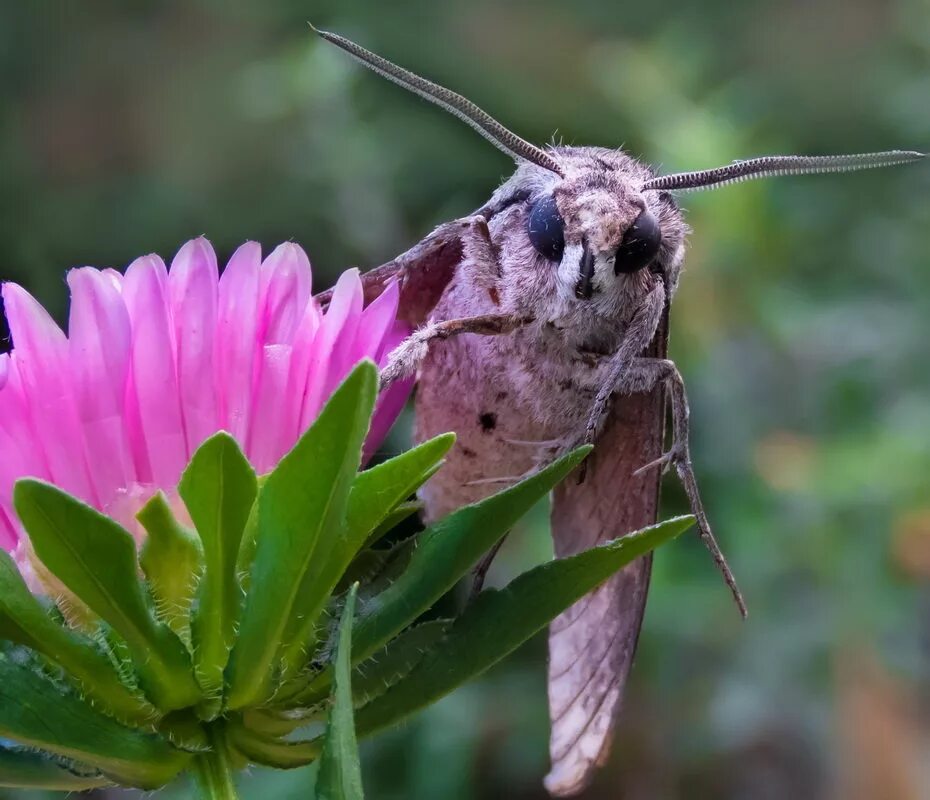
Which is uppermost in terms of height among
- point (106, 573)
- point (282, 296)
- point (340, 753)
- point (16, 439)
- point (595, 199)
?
point (595, 199)

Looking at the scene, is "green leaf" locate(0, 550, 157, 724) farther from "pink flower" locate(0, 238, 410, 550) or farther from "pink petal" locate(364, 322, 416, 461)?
"pink petal" locate(364, 322, 416, 461)

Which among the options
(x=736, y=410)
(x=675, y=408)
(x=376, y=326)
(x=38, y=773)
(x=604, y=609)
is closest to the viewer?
(x=38, y=773)

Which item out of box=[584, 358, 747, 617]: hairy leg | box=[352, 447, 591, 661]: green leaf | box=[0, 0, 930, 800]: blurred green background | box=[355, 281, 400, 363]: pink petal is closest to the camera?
box=[352, 447, 591, 661]: green leaf

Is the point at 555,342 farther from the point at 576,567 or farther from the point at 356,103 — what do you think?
the point at 356,103

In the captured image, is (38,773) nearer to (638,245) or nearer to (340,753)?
(340,753)

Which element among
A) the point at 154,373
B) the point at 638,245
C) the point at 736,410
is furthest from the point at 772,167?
the point at 736,410

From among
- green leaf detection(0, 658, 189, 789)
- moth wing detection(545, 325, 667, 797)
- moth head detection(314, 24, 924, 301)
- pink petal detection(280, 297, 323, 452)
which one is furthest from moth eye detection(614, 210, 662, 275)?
green leaf detection(0, 658, 189, 789)
